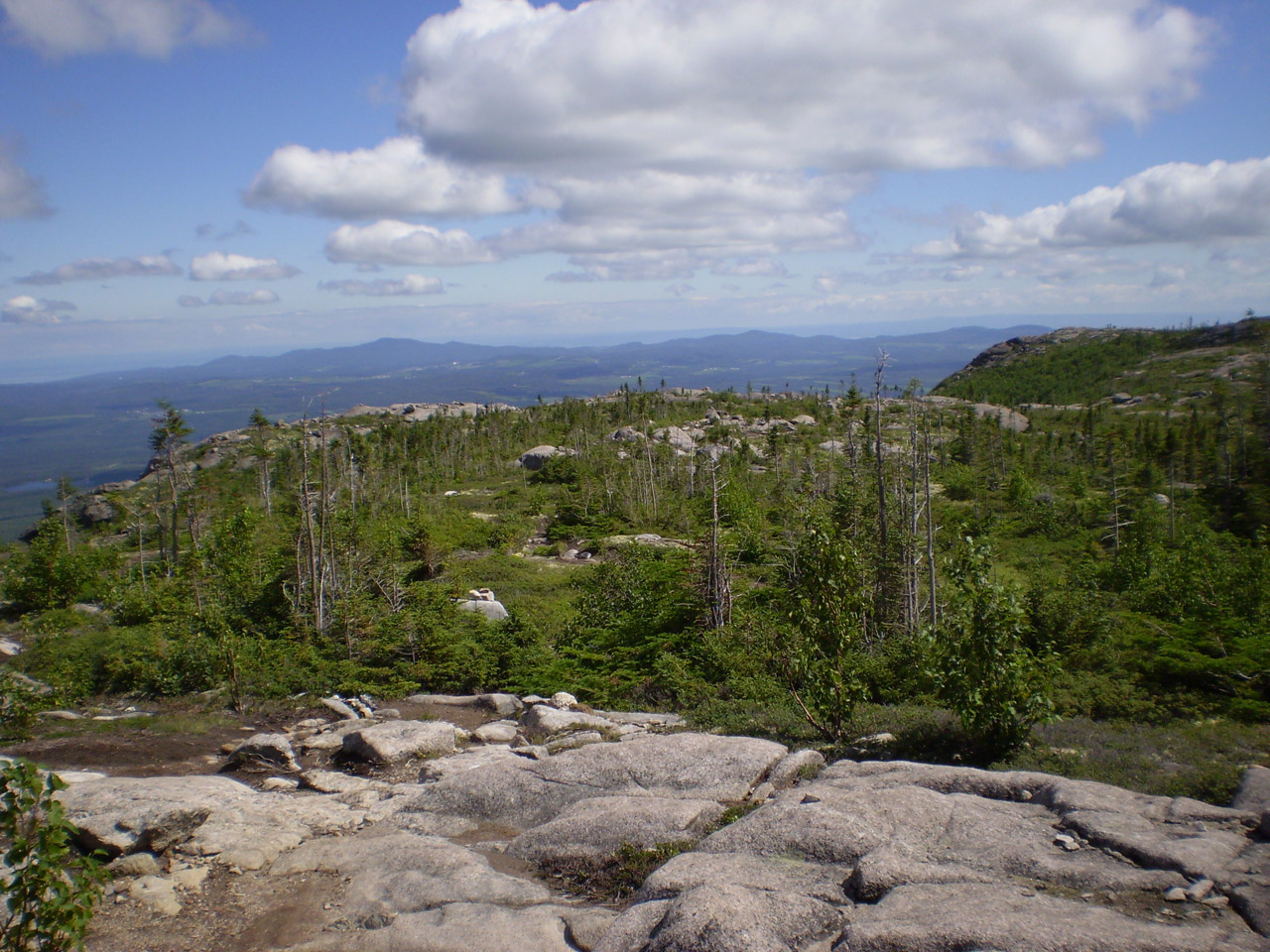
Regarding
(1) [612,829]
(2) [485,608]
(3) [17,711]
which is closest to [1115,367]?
(2) [485,608]

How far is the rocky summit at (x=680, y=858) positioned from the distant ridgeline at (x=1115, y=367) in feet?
464

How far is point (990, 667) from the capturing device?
442 inches

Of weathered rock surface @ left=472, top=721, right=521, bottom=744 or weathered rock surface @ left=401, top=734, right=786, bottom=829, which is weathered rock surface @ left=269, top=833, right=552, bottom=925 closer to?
weathered rock surface @ left=401, top=734, right=786, bottom=829

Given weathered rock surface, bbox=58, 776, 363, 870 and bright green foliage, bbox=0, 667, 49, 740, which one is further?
bright green foliage, bbox=0, 667, 49, 740

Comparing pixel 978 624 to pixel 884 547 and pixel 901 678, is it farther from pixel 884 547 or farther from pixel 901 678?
pixel 884 547

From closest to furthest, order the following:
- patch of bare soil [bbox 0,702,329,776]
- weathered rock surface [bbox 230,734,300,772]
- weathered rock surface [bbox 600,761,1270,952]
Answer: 1. weathered rock surface [bbox 600,761,1270,952]
2. patch of bare soil [bbox 0,702,329,776]
3. weathered rock surface [bbox 230,734,300,772]

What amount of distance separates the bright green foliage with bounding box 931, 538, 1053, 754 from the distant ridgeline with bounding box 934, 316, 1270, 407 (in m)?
139

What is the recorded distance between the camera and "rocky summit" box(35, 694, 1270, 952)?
6551 millimetres

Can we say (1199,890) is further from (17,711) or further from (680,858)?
(17,711)

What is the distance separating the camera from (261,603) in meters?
31.0

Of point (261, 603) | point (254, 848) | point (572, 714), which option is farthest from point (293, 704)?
point (261, 603)

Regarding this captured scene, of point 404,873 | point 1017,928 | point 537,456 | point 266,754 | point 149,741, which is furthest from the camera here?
point 537,456

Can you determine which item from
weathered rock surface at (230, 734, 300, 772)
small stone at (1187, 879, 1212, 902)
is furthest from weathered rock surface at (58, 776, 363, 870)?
small stone at (1187, 879, 1212, 902)

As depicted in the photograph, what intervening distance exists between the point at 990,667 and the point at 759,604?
17817mm
